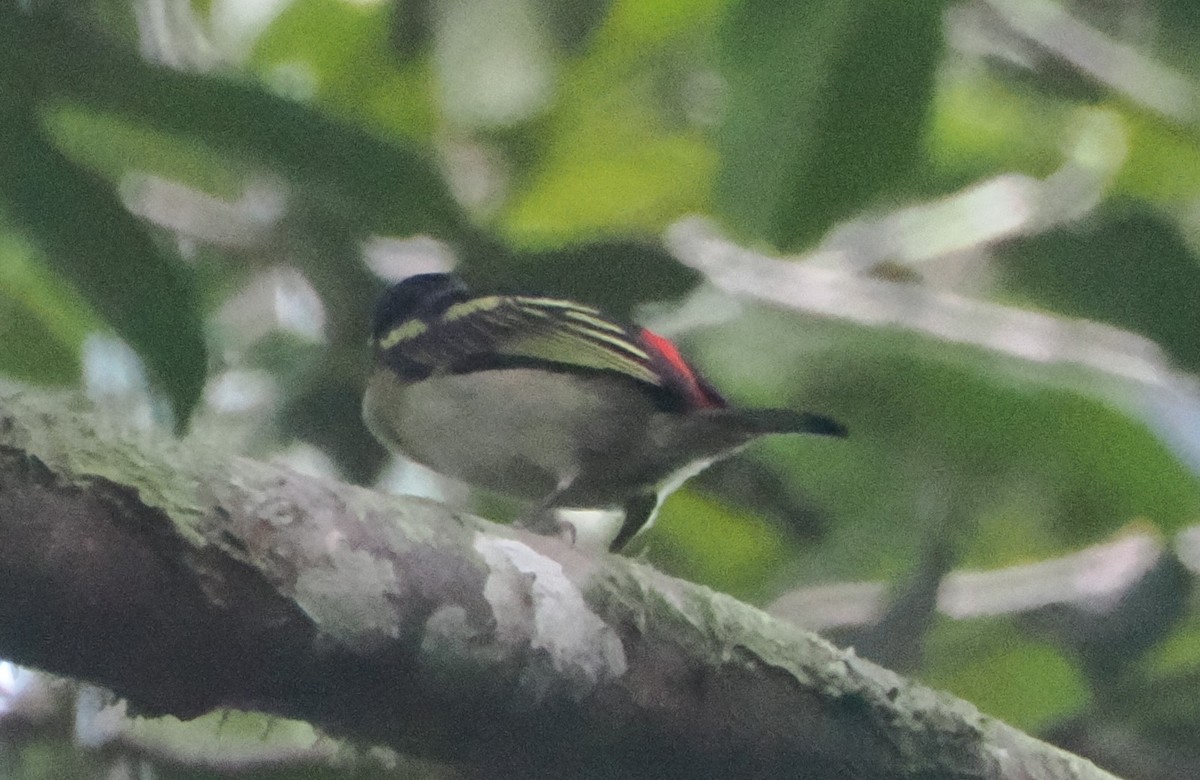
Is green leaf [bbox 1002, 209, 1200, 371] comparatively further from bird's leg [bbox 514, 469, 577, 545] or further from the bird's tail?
bird's leg [bbox 514, 469, 577, 545]

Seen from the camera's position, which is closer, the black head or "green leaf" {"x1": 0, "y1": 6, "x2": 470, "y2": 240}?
"green leaf" {"x1": 0, "y1": 6, "x2": 470, "y2": 240}

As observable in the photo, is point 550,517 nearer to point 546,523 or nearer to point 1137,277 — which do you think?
point 546,523

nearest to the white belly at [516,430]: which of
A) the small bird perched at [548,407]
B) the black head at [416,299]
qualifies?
the small bird perched at [548,407]

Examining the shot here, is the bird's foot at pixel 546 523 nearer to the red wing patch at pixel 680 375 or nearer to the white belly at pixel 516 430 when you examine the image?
the white belly at pixel 516 430

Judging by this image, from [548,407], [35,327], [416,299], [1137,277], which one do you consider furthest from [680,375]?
[35,327]

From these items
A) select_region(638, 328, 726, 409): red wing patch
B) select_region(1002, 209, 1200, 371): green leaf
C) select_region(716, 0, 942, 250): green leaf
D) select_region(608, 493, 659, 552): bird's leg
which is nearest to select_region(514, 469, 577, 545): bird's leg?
select_region(608, 493, 659, 552): bird's leg
